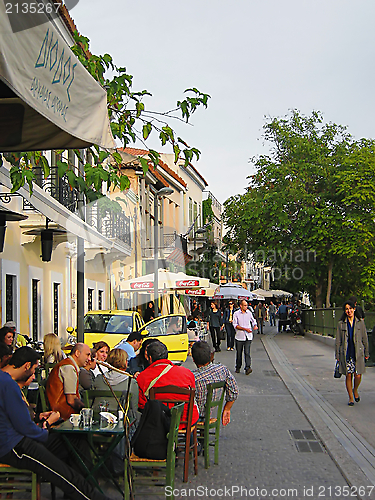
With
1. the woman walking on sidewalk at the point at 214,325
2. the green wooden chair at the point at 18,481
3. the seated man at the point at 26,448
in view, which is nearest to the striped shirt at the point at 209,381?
the seated man at the point at 26,448

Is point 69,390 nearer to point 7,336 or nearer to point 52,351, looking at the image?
point 52,351

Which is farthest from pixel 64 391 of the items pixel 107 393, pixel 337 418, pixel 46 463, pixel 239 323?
pixel 239 323

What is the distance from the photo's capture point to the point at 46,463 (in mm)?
5047

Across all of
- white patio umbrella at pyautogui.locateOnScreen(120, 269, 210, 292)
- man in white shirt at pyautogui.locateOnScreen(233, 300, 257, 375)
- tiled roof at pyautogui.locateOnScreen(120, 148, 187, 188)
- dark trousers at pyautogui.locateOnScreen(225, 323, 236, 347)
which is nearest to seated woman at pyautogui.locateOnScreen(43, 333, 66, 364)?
man in white shirt at pyautogui.locateOnScreen(233, 300, 257, 375)

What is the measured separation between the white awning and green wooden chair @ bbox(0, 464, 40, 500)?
2.44 m

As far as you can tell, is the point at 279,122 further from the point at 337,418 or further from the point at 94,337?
the point at 337,418

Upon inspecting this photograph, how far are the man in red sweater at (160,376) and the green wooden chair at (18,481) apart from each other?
1497 mm

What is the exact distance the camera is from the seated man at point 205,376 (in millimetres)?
7312

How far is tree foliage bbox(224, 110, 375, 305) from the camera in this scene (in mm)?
36625

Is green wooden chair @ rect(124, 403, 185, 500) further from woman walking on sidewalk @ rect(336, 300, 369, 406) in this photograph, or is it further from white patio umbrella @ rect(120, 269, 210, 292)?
white patio umbrella @ rect(120, 269, 210, 292)

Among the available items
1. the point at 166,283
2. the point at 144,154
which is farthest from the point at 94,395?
the point at 144,154

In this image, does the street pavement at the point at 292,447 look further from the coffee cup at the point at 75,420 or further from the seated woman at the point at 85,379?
the seated woman at the point at 85,379

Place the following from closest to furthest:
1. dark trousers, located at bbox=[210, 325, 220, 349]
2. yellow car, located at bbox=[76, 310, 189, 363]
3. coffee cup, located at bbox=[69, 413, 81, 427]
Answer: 1. coffee cup, located at bbox=[69, 413, 81, 427]
2. yellow car, located at bbox=[76, 310, 189, 363]
3. dark trousers, located at bbox=[210, 325, 220, 349]

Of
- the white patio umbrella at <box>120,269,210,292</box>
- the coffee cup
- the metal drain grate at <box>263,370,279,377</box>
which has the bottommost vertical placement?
the metal drain grate at <box>263,370,279,377</box>
